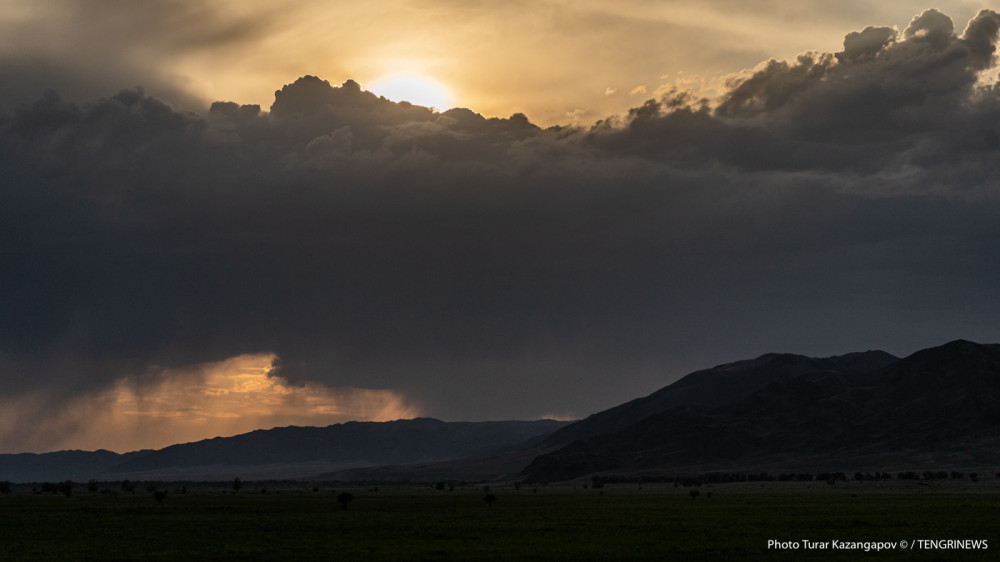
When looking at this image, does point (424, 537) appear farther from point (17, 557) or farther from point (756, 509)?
point (756, 509)

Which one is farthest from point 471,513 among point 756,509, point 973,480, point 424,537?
point 973,480

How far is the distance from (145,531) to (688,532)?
38.8 metres

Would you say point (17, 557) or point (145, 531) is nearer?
point (17, 557)

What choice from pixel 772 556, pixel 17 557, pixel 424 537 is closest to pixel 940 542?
pixel 772 556

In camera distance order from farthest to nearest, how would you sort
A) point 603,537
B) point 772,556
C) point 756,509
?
point 756,509
point 603,537
point 772,556

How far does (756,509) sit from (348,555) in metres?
51.2

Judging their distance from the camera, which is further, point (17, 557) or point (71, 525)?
point (71, 525)

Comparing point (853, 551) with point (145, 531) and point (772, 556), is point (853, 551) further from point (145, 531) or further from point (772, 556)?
point (145, 531)

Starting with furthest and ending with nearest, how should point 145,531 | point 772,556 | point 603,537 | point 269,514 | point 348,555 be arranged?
point 269,514
point 145,531
point 603,537
point 348,555
point 772,556

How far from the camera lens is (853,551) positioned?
5209cm

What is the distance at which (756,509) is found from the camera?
93938 mm

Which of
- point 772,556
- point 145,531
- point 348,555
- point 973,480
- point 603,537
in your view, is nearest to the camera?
point 772,556

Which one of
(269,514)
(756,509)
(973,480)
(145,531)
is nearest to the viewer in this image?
(145,531)

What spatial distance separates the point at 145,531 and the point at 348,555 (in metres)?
28.3
